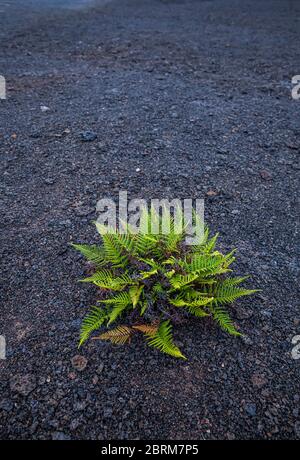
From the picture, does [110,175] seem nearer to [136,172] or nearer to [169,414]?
[136,172]

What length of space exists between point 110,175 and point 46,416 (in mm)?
2938

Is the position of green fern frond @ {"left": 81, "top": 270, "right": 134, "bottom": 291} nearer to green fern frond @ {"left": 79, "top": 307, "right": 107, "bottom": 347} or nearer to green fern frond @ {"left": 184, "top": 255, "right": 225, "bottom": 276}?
green fern frond @ {"left": 79, "top": 307, "right": 107, "bottom": 347}

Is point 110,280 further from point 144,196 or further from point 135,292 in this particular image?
point 144,196

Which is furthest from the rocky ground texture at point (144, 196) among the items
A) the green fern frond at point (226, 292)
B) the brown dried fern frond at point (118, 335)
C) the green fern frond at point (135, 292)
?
the green fern frond at point (135, 292)

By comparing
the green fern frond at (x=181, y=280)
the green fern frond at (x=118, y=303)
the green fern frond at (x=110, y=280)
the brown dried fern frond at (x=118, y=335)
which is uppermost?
the green fern frond at (x=181, y=280)

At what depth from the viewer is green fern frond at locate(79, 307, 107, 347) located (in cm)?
269

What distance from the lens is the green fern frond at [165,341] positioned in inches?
100

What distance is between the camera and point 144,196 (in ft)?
14.1

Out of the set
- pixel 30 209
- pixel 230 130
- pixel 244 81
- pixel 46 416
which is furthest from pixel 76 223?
pixel 244 81

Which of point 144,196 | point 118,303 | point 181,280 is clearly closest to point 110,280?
point 118,303

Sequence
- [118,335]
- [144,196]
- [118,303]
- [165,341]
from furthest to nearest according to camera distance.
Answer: [144,196]
[118,303]
[118,335]
[165,341]

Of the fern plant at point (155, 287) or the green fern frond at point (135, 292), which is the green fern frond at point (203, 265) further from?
the green fern frond at point (135, 292)

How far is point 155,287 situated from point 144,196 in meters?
1.73

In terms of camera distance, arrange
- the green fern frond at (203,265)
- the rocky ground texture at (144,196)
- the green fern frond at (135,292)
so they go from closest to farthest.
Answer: the rocky ground texture at (144,196) < the green fern frond at (135,292) < the green fern frond at (203,265)
